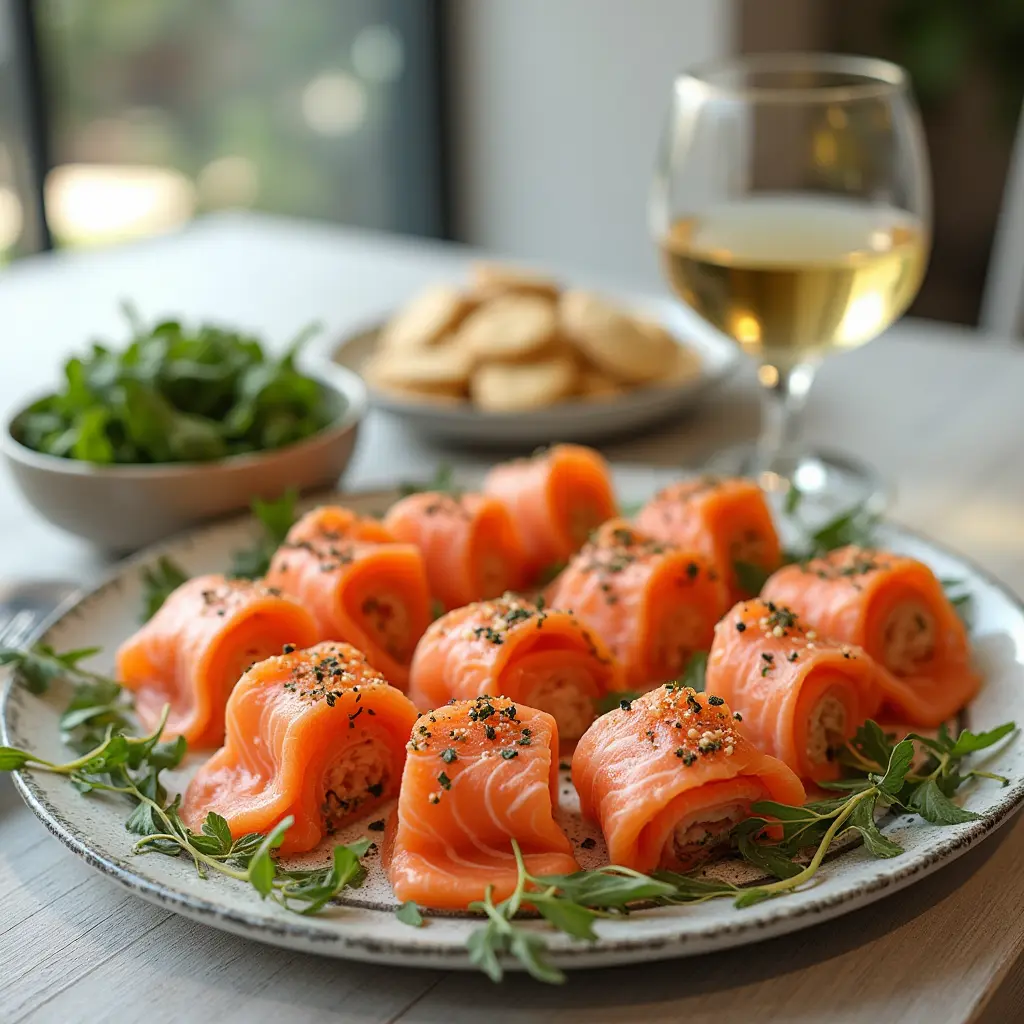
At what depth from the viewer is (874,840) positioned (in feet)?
3.59

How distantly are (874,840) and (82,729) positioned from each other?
0.77 m

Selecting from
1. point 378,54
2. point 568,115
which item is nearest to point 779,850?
point 568,115

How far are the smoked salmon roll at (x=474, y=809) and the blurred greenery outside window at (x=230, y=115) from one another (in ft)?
10.7

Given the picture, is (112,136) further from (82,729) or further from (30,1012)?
(30,1012)

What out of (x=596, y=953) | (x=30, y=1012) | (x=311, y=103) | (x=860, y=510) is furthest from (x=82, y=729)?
(x=311, y=103)

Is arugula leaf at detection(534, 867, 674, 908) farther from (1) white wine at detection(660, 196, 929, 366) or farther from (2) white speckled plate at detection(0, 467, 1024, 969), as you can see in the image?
(1) white wine at detection(660, 196, 929, 366)

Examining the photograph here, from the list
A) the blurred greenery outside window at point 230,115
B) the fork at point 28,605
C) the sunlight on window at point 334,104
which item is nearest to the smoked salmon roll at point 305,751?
the fork at point 28,605

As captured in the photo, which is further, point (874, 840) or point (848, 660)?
point (848, 660)

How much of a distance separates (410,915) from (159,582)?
2.39 feet

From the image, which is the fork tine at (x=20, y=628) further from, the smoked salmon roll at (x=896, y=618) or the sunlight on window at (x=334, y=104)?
the sunlight on window at (x=334, y=104)

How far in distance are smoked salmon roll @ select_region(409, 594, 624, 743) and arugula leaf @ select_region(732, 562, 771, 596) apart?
284 mm

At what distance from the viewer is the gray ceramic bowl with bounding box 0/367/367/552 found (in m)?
1.69

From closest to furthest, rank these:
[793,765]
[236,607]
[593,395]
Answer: [793,765], [236,607], [593,395]

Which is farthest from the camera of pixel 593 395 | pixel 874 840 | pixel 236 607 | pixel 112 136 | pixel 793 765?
pixel 112 136
